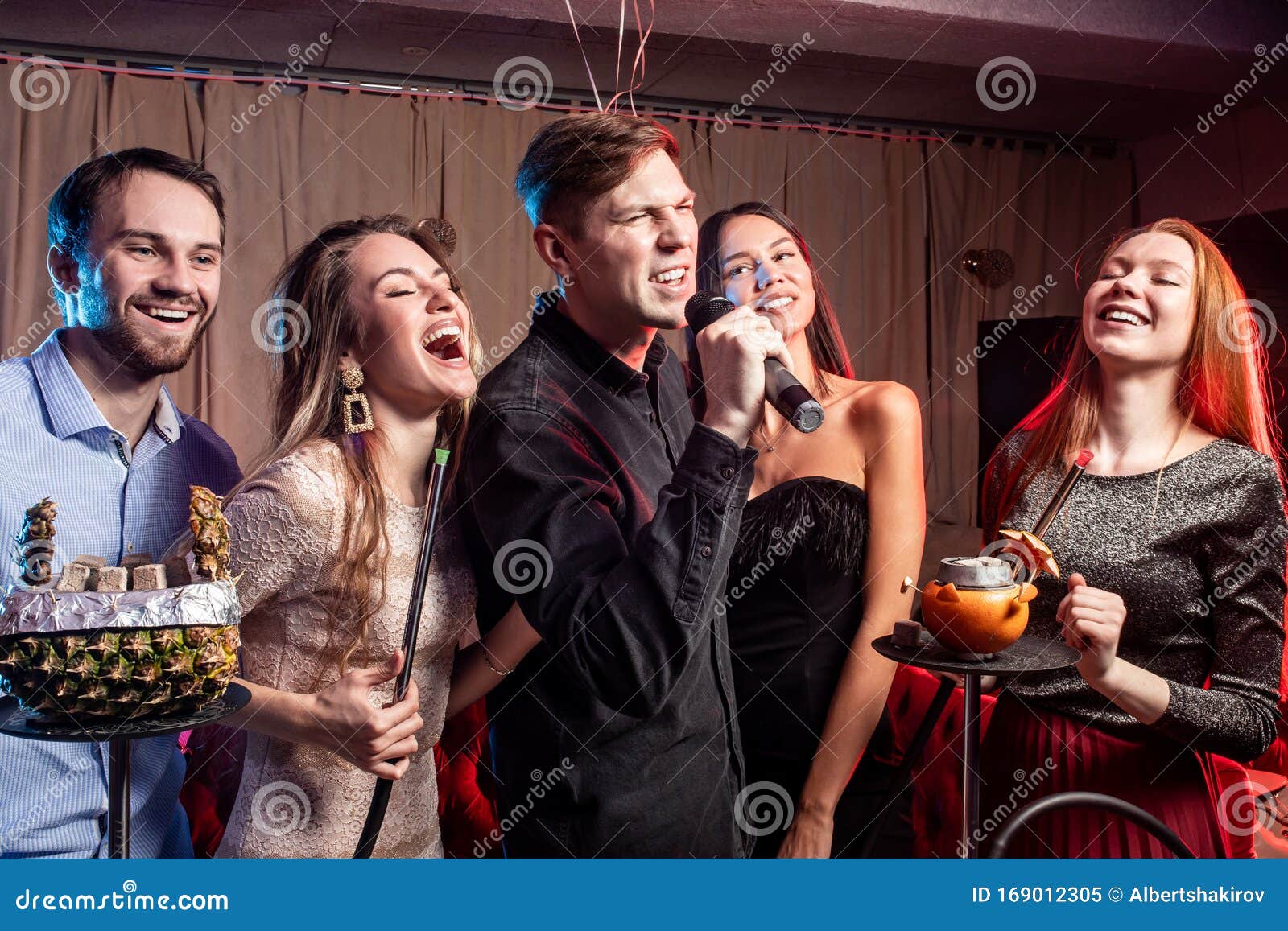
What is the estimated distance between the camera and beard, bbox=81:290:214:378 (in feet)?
4.55

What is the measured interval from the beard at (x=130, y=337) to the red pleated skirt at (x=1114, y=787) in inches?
52.0

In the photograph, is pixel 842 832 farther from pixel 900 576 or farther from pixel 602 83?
pixel 602 83

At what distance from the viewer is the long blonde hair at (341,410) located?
1.40 meters

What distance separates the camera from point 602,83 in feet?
11.0

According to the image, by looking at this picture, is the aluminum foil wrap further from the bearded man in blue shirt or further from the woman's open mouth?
the woman's open mouth

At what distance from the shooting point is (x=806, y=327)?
1.76 meters

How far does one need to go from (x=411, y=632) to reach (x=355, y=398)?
1.20 ft

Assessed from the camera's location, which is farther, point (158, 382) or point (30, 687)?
point (158, 382)

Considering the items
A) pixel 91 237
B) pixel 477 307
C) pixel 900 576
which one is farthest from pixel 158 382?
pixel 477 307

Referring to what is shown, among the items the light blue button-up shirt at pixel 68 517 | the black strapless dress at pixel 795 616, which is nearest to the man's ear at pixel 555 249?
the black strapless dress at pixel 795 616

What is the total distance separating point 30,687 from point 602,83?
278cm

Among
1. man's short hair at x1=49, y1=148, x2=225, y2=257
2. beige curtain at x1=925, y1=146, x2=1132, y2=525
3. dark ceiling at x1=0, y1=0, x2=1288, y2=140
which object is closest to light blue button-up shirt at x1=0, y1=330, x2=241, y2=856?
man's short hair at x1=49, y1=148, x2=225, y2=257

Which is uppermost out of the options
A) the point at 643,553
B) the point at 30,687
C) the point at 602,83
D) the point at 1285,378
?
the point at 602,83

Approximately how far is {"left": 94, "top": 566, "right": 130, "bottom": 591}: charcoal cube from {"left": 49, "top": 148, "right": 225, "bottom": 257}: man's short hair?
1.85 feet
